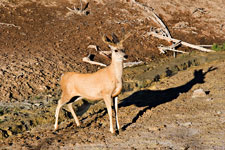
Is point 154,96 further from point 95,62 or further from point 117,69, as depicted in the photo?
point 95,62

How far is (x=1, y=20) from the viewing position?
19.0m

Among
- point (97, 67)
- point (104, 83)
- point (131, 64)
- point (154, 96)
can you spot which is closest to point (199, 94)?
point (154, 96)

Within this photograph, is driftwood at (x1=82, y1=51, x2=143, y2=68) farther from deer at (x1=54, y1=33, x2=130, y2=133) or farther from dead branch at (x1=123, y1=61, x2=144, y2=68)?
deer at (x1=54, y1=33, x2=130, y2=133)

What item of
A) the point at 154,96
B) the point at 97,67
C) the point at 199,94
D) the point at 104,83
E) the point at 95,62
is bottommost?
the point at 97,67

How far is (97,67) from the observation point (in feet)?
52.0

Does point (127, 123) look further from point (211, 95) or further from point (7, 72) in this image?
point (7, 72)

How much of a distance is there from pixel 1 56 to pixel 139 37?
931 centimetres

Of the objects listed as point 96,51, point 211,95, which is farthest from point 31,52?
point 211,95

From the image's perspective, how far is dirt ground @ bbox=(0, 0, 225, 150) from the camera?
26.9 ft

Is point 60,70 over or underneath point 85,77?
underneath

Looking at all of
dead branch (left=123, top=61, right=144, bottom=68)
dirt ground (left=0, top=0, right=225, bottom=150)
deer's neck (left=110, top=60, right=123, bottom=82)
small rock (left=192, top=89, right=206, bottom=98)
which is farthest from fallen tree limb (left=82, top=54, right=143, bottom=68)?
deer's neck (left=110, top=60, right=123, bottom=82)

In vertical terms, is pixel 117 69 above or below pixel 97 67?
above

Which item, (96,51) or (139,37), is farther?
(139,37)

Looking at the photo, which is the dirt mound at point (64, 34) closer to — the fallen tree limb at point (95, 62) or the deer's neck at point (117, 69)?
the fallen tree limb at point (95, 62)
